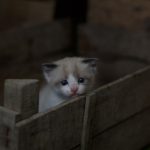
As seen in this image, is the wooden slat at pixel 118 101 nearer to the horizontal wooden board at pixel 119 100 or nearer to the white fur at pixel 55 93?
the horizontal wooden board at pixel 119 100

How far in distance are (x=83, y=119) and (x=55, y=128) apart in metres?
0.30

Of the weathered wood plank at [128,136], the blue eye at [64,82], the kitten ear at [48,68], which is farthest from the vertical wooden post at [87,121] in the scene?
the kitten ear at [48,68]

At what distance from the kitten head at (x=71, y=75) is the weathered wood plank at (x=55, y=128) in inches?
8.7

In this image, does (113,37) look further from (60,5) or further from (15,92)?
(15,92)

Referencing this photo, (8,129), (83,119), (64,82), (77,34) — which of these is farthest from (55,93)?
(77,34)

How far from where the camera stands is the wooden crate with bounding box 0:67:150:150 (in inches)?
100

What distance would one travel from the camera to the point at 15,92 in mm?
2521

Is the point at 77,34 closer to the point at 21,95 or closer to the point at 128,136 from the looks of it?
the point at 128,136

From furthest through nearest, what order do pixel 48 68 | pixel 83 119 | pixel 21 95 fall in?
pixel 48 68 < pixel 83 119 < pixel 21 95

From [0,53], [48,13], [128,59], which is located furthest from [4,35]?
[128,59]

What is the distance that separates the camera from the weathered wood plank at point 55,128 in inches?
101

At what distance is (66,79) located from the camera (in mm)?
3203

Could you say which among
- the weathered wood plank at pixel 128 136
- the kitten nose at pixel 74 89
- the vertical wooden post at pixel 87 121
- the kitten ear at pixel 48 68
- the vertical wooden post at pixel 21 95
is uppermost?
the vertical wooden post at pixel 21 95

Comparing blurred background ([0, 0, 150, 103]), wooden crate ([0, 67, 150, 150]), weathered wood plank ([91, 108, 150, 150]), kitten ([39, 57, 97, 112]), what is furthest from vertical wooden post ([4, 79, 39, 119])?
blurred background ([0, 0, 150, 103])
